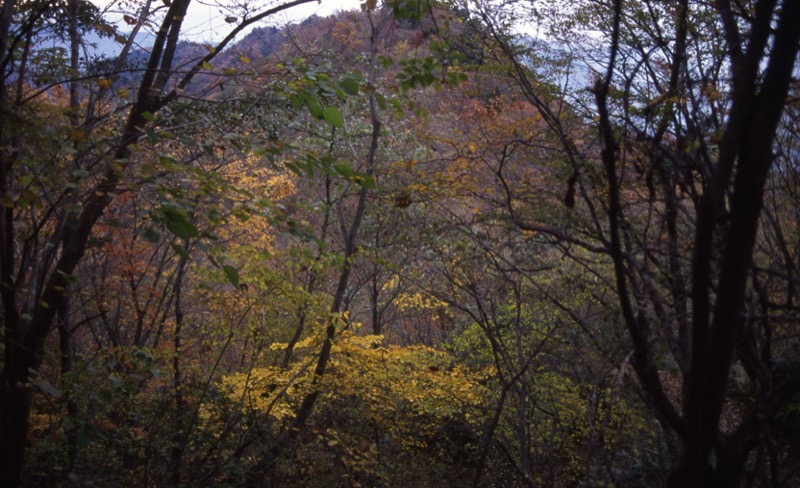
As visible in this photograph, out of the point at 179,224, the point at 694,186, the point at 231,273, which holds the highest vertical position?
the point at 694,186

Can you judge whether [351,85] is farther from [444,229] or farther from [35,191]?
[444,229]

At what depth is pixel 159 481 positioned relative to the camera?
6.23 m

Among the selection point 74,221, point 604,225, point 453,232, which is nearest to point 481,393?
point 453,232

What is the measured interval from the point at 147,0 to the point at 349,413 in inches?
236

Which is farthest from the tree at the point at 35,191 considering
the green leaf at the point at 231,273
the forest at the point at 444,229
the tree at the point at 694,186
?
the tree at the point at 694,186

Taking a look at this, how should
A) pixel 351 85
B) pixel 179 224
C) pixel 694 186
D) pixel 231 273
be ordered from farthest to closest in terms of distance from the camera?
pixel 694 186
pixel 351 85
pixel 231 273
pixel 179 224

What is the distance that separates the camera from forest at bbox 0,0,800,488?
91.4 inches

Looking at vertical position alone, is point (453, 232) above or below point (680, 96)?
below

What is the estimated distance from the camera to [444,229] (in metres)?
4.92

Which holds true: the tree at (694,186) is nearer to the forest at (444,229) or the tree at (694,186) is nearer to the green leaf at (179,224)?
the forest at (444,229)

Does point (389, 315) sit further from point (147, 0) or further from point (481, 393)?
point (147, 0)

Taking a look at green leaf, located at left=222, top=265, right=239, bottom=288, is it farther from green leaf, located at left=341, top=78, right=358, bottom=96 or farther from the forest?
green leaf, located at left=341, top=78, right=358, bottom=96

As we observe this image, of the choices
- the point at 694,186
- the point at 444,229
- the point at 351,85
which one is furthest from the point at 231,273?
the point at 444,229

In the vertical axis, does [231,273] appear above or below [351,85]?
below
